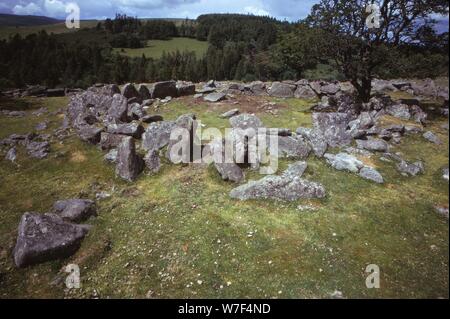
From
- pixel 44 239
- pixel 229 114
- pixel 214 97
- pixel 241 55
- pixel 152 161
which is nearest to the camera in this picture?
pixel 44 239

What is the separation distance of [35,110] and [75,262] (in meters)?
31.1

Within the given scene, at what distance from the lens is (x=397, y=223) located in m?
13.5

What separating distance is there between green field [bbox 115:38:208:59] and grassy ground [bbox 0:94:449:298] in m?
111

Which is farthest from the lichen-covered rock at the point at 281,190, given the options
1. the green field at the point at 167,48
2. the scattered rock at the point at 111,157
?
the green field at the point at 167,48

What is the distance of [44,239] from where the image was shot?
12.2 meters

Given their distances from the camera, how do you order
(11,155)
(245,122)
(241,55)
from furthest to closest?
(241,55) → (245,122) → (11,155)

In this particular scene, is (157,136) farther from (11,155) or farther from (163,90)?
(163,90)

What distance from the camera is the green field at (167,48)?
4845 inches

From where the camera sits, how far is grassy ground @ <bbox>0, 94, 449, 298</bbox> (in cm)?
1060

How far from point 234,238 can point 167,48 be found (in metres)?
135

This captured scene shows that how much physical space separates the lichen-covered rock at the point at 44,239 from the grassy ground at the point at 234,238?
38 cm

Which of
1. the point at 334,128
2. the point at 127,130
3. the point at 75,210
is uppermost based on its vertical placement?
the point at 334,128

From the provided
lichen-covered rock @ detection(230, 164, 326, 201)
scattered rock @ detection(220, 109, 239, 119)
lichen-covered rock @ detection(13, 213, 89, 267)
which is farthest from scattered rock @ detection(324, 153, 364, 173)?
lichen-covered rock @ detection(13, 213, 89, 267)

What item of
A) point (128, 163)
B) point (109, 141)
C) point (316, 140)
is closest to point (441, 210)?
point (316, 140)
